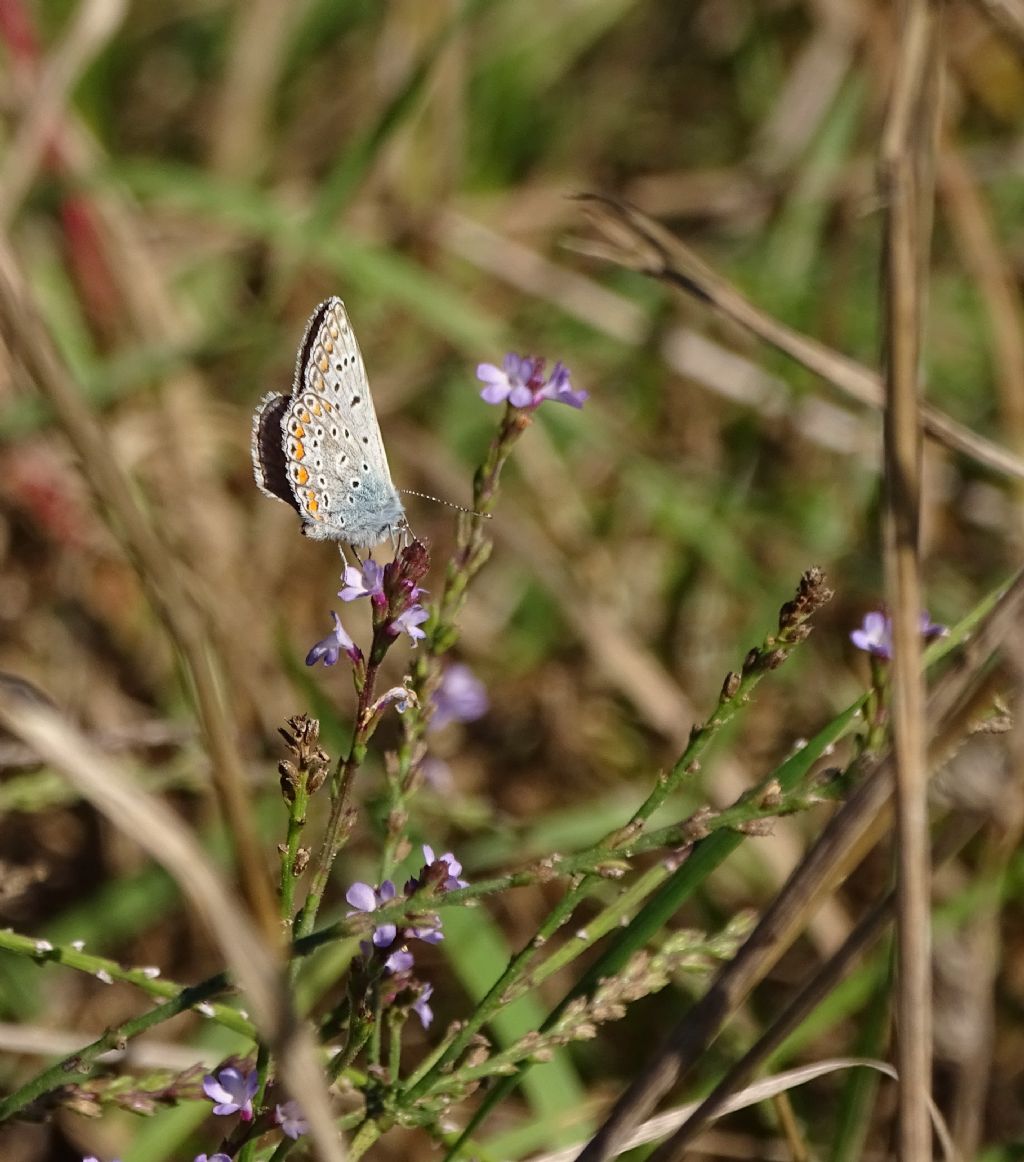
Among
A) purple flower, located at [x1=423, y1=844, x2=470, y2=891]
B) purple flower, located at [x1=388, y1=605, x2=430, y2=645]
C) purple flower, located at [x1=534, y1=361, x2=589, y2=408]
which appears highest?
purple flower, located at [x1=534, y1=361, x2=589, y2=408]

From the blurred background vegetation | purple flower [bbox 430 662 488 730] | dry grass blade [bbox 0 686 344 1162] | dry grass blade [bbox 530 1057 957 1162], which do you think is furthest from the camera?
the blurred background vegetation

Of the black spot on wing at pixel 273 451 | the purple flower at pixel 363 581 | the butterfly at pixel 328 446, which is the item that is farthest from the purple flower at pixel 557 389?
the black spot on wing at pixel 273 451

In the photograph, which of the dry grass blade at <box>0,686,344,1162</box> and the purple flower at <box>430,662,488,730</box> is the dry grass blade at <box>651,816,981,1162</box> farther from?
the purple flower at <box>430,662,488,730</box>

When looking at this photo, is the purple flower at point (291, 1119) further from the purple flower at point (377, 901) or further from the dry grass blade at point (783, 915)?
the dry grass blade at point (783, 915)

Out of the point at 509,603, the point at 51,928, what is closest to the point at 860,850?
the point at 51,928

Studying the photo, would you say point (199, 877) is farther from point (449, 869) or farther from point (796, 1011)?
point (796, 1011)

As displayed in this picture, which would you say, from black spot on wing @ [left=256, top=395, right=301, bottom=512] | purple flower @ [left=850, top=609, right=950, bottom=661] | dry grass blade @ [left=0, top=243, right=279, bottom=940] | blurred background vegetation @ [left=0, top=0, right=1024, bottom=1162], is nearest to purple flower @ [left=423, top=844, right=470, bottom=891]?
dry grass blade @ [left=0, top=243, right=279, bottom=940]

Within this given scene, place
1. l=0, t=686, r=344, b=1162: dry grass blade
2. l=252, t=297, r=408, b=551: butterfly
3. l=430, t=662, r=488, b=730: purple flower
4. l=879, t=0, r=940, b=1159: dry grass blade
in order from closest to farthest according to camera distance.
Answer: l=0, t=686, r=344, b=1162: dry grass blade
l=879, t=0, r=940, b=1159: dry grass blade
l=252, t=297, r=408, b=551: butterfly
l=430, t=662, r=488, b=730: purple flower

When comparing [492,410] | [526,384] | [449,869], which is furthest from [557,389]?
[492,410]
